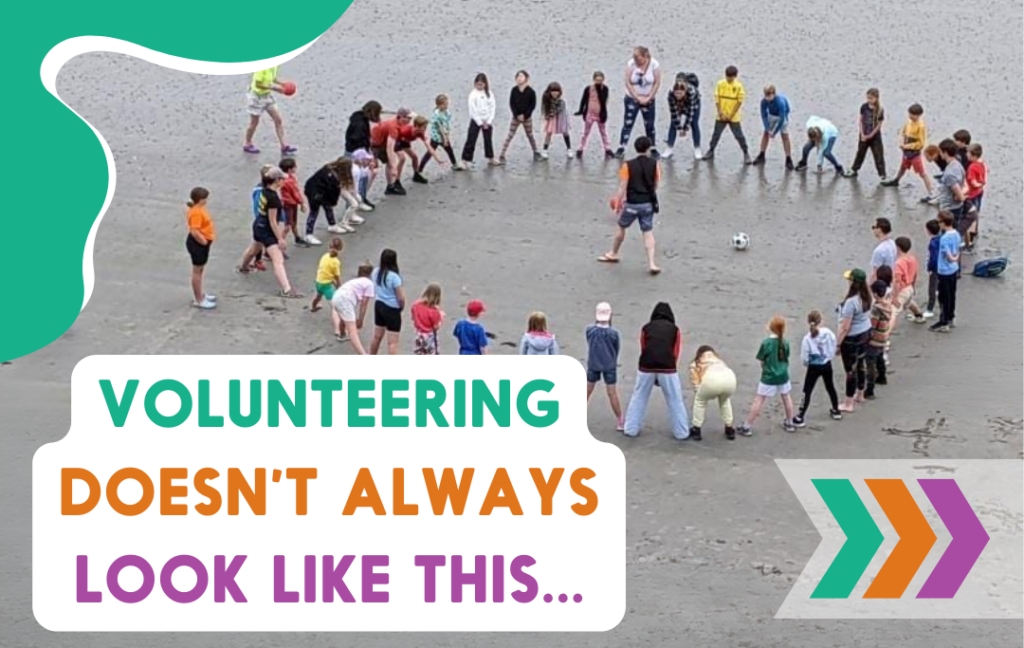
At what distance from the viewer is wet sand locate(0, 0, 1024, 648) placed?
1303cm

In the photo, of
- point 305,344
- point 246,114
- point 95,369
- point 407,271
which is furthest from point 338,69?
point 95,369

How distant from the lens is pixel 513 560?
38.3ft

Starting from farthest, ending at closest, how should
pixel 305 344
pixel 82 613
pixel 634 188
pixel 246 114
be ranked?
pixel 246 114, pixel 634 188, pixel 305 344, pixel 82 613

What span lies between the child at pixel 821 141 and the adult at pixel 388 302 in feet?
23.9

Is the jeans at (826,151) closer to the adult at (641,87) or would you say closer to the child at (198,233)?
the adult at (641,87)

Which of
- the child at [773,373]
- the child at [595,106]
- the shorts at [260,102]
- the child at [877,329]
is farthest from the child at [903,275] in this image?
the shorts at [260,102]

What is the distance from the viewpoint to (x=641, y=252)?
19.0m

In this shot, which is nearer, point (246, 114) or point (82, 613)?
point (82, 613)

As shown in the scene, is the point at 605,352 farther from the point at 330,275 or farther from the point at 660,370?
the point at 330,275

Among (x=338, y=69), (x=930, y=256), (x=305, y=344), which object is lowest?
(x=305, y=344)

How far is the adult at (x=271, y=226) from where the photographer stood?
1761cm

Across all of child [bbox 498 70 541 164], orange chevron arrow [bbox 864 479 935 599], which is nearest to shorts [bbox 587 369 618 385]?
orange chevron arrow [bbox 864 479 935 599]

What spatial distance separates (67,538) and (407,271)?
23.9 ft

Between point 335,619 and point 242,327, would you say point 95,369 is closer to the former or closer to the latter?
point 242,327
